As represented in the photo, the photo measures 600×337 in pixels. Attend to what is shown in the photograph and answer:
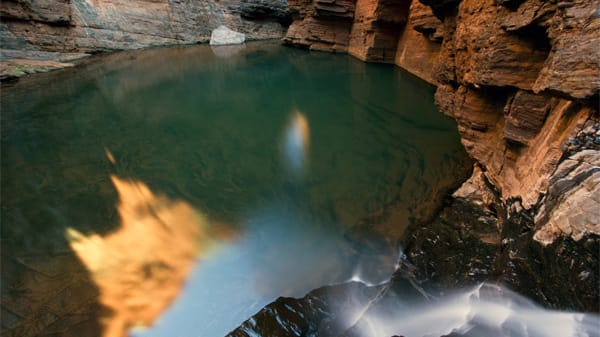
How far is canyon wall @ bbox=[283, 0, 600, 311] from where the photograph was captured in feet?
5.13

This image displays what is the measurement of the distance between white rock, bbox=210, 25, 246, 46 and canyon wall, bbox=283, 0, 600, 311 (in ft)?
→ 49.8

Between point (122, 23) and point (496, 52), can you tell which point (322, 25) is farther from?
point (496, 52)

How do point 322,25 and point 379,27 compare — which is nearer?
point 379,27

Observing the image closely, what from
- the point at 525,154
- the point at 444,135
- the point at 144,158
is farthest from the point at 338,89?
the point at 525,154

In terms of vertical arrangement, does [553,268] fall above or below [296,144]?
above

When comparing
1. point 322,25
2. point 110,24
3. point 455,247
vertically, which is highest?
point 322,25

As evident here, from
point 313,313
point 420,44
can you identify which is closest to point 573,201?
point 313,313

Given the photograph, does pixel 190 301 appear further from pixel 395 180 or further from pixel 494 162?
pixel 494 162

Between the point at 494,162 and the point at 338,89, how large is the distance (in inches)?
212

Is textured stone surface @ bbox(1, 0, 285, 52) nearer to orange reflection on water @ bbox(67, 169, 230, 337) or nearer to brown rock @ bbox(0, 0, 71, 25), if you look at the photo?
brown rock @ bbox(0, 0, 71, 25)

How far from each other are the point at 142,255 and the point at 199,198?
0.94 metres

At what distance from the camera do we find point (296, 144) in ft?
15.5

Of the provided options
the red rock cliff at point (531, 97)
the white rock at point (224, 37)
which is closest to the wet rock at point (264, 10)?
the white rock at point (224, 37)

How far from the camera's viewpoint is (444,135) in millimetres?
4711
